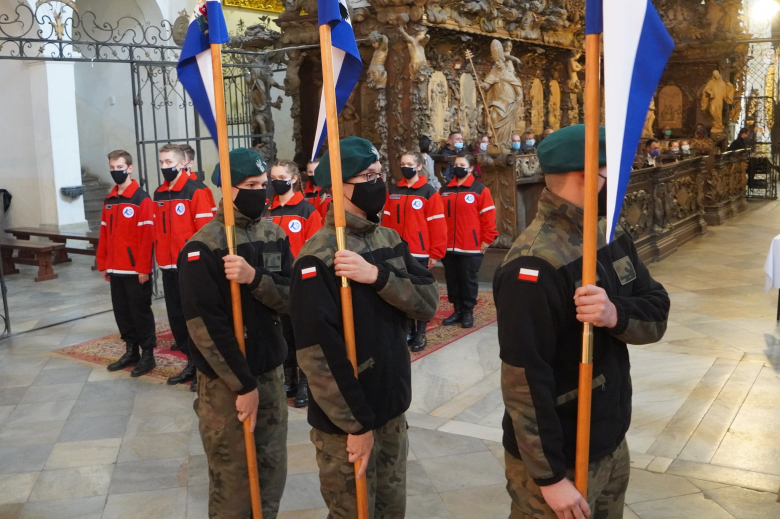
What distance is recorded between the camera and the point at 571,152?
92.9 inches

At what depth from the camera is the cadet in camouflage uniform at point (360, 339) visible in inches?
107

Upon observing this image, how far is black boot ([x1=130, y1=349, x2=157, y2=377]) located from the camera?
6.70 m

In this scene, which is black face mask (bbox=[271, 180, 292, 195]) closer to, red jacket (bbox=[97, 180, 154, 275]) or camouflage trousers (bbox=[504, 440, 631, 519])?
red jacket (bbox=[97, 180, 154, 275])

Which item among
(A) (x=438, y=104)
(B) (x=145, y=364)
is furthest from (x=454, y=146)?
(B) (x=145, y=364)

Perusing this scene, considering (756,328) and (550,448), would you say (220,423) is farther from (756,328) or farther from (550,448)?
(756,328)

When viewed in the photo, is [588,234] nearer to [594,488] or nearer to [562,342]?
[562,342]

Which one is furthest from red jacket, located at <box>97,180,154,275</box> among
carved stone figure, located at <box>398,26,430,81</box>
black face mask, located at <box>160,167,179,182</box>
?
carved stone figure, located at <box>398,26,430,81</box>

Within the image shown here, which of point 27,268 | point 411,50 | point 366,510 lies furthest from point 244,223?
point 27,268

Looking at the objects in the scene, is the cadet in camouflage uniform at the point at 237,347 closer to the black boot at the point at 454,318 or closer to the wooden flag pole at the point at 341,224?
the wooden flag pole at the point at 341,224

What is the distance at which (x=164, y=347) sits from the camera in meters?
7.55

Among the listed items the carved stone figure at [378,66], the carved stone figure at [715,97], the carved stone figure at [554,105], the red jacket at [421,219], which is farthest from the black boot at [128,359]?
the carved stone figure at [715,97]

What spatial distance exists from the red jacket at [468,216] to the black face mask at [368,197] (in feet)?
16.5

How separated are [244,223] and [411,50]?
28.2ft

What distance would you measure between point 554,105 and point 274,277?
15324mm
